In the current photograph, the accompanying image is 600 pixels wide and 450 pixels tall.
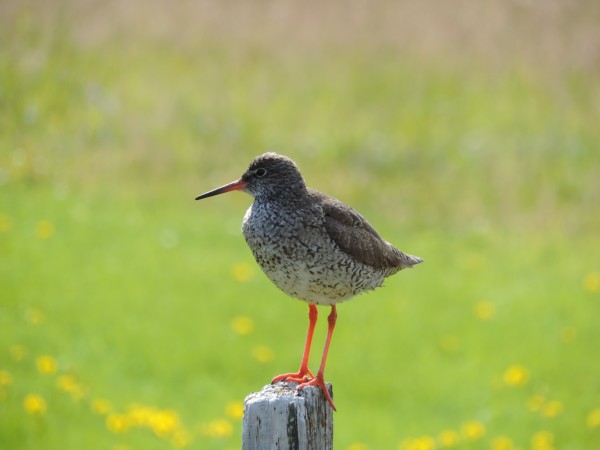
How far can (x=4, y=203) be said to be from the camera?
12.2 metres

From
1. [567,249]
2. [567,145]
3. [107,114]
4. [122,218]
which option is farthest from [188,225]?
[567,145]

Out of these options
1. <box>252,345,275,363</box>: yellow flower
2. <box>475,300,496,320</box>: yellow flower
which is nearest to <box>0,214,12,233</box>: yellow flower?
<box>252,345,275,363</box>: yellow flower

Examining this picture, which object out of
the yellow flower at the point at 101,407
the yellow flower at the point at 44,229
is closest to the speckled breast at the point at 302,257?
the yellow flower at the point at 101,407

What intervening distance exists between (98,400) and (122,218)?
4174 millimetres

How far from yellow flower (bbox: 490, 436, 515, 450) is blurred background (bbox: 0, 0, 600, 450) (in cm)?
4

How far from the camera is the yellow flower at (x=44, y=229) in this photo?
37.7 ft

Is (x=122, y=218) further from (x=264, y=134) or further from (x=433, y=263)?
(x=433, y=263)

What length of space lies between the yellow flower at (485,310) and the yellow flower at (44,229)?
5364 millimetres

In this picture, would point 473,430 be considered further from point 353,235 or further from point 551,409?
point 353,235

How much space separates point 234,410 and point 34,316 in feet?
8.20

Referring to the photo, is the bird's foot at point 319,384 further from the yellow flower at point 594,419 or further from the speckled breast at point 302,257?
the yellow flower at point 594,419

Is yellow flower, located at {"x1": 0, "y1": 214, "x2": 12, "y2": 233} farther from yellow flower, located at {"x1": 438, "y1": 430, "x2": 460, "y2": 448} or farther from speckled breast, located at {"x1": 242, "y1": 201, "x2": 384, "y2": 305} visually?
speckled breast, located at {"x1": 242, "y1": 201, "x2": 384, "y2": 305}

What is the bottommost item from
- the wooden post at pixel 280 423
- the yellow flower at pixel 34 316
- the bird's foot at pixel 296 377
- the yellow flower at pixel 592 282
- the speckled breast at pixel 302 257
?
the wooden post at pixel 280 423

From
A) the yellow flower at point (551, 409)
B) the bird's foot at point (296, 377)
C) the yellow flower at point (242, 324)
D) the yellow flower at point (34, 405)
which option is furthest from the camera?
the yellow flower at point (242, 324)
